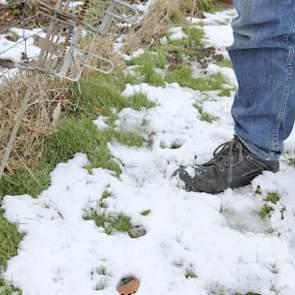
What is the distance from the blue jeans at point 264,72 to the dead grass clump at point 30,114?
82 cm

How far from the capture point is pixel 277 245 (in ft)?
6.01

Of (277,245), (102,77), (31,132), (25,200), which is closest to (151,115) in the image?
(102,77)

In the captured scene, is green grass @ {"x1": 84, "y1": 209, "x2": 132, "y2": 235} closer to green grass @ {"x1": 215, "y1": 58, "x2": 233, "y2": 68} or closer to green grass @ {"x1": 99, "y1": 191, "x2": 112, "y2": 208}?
green grass @ {"x1": 99, "y1": 191, "x2": 112, "y2": 208}

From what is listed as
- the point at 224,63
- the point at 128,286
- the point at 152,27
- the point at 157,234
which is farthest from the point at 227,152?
the point at 152,27

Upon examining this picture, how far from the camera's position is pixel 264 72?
6.47ft

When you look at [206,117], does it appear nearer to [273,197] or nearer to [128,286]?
[273,197]

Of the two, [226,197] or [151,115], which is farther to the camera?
[151,115]

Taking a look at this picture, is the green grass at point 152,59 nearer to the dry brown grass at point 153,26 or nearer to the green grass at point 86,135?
the dry brown grass at point 153,26

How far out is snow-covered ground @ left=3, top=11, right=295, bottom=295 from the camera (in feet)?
5.51

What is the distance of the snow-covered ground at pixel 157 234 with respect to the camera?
168 cm

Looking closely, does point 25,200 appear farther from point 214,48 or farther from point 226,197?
point 214,48

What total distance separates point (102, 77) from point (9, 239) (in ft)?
4.28

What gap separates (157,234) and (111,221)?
7.6 inches

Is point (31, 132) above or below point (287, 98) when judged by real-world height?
below
